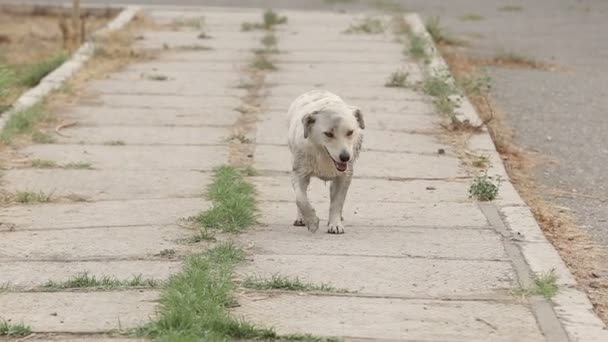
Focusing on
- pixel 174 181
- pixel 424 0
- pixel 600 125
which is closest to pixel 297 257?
pixel 174 181

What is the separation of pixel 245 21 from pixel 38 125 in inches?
264

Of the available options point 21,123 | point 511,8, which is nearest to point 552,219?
point 21,123

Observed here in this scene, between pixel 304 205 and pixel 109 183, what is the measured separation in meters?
1.74

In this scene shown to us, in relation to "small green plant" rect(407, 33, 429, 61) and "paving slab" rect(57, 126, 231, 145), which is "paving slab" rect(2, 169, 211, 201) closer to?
"paving slab" rect(57, 126, 231, 145)

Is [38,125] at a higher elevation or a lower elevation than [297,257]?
higher

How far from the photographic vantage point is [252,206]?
7.20 meters

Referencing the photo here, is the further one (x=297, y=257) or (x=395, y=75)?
(x=395, y=75)

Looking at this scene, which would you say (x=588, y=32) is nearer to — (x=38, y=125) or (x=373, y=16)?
(x=373, y=16)

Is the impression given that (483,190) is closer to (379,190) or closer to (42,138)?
(379,190)

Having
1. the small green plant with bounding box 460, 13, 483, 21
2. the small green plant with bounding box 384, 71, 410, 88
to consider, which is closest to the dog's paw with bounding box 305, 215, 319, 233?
the small green plant with bounding box 384, 71, 410, 88

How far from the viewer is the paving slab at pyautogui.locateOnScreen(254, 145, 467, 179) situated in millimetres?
8195

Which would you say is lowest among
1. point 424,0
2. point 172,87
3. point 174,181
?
point 174,181

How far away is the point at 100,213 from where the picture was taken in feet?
23.4

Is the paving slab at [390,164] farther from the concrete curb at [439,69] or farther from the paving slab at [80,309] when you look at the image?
the paving slab at [80,309]
